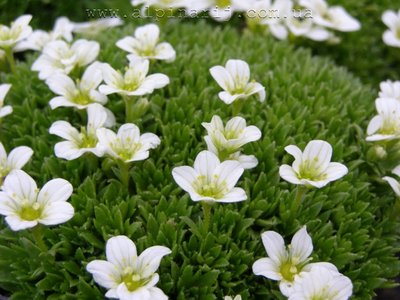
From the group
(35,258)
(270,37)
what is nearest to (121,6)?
(270,37)

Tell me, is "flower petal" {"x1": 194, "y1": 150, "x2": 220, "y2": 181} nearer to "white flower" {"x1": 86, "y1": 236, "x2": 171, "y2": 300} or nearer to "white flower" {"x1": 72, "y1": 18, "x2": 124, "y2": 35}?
"white flower" {"x1": 86, "y1": 236, "x2": 171, "y2": 300}

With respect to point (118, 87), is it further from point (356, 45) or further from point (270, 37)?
point (356, 45)

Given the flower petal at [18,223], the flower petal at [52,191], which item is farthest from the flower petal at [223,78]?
the flower petal at [18,223]

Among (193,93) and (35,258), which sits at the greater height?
(193,93)

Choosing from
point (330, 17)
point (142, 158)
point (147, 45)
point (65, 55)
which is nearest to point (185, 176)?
point (142, 158)

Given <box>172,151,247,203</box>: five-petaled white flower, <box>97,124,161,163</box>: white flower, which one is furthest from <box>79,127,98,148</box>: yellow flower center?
<box>172,151,247,203</box>: five-petaled white flower

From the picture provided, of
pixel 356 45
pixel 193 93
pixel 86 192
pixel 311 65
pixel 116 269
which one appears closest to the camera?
pixel 116 269

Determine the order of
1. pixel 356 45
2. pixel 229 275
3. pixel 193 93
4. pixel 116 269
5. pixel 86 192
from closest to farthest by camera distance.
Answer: pixel 116 269
pixel 229 275
pixel 86 192
pixel 193 93
pixel 356 45

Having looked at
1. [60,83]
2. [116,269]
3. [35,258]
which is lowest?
[35,258]

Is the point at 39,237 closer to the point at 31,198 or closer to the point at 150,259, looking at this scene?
the point at 31,198
